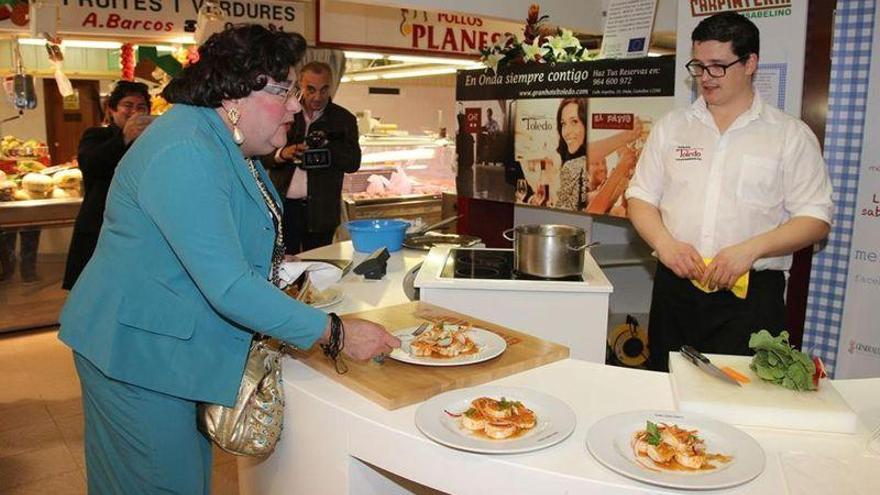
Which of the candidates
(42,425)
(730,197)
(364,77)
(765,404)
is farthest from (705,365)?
(364,77)

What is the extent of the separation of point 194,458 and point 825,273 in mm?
2804

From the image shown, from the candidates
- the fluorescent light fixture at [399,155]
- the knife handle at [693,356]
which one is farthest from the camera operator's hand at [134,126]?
the knife handle at [693,356]

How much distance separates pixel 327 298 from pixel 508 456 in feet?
3.89

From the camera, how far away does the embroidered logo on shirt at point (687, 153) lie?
98.2 inches

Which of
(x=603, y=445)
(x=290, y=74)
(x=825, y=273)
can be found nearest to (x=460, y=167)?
(x=825, y=273)

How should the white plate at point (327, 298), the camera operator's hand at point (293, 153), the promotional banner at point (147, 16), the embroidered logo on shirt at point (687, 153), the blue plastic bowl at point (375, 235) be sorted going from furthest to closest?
the promotional banner at point (147, 16) → the camera operator's hand at point (293, 153) → the blue plastic bowl at point (375, 235) → the embroidered logo on shirt at point (687, 153) → the white plate at point (327, 298)

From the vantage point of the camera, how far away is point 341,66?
6.03m

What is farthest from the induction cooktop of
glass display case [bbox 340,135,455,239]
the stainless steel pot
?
glass display case [bbox 340,135,455,239]

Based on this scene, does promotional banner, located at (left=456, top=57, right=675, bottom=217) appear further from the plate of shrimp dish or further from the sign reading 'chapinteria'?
the plate of shrimp dish

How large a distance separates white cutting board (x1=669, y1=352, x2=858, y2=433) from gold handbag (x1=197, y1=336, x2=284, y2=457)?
0.90m

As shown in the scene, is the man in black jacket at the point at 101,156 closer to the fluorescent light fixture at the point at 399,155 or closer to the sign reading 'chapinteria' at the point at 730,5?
the fluorescent light fixture at the point at 399,155

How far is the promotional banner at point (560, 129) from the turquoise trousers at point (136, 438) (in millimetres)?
2806

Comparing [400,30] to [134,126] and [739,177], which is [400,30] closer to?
[134,126]

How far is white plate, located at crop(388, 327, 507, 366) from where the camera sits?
1.69 m
